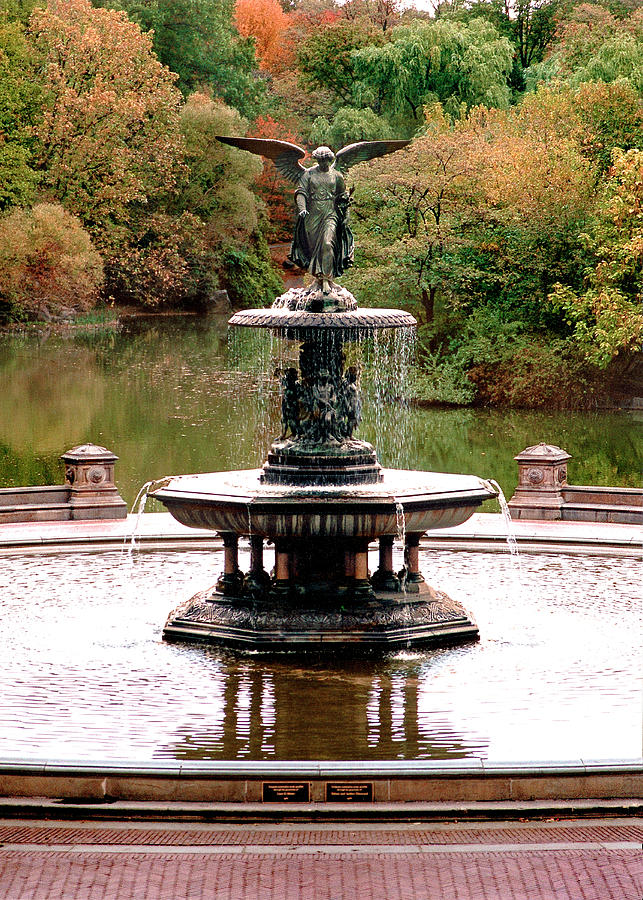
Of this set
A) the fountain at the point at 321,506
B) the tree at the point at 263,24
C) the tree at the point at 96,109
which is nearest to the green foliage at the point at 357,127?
the tree at the point at 96,109

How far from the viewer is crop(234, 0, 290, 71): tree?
105 m

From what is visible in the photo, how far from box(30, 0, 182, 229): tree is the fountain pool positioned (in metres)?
47.8

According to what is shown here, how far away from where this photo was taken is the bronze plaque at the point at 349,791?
12508mm

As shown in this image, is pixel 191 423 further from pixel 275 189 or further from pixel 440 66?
pixel 275 189

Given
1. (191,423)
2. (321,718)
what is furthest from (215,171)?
(321,718)

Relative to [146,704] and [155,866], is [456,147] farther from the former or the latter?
[155,866]

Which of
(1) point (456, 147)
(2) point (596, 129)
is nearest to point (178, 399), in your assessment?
(1) point (456, 147)

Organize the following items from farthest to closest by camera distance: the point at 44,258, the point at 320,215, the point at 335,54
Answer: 1. the point at 335,54
2. the point at 44,258
3. the point at 320,215

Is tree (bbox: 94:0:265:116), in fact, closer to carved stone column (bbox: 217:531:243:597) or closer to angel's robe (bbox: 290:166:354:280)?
angel's robe (bbox: 290:166:354:280)

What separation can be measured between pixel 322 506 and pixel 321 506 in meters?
0.01

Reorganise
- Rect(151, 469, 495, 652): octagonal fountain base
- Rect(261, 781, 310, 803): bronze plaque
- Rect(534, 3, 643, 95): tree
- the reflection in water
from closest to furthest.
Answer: Rect(261, 781, 310, 803): bronze plaque < the reflection in water < Rect(151, 469, 495, 652): octagonal fountain base < Rect(534, 3, 643, 95): tree

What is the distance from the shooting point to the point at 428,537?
25594mm

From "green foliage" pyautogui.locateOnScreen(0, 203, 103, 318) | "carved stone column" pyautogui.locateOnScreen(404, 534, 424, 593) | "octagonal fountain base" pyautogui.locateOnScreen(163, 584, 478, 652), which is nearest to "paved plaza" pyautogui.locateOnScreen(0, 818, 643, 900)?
"octagonal fountain base" pyautogui.locateOnScreen(163, 584, 478, 652)

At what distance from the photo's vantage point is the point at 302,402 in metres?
19.1
